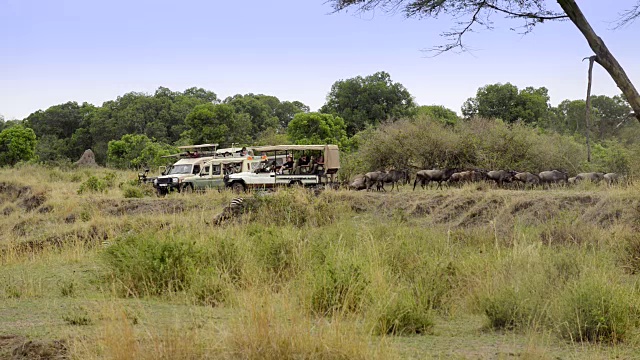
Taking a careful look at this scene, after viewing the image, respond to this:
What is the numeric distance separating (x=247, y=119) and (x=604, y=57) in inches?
2344

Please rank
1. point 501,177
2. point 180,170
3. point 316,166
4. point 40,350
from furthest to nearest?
point 180,170 → point 316,166 → point 501,177 → point 40,350

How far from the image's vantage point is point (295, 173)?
3341cm

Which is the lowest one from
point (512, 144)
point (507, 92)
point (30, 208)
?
point (30, 208)

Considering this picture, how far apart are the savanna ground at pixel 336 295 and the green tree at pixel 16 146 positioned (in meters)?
46.7

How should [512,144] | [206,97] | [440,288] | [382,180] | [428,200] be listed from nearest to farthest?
[440,288]
[428,200]
[382,180]
[512,144]
[206,97]

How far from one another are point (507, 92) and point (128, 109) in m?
41.2

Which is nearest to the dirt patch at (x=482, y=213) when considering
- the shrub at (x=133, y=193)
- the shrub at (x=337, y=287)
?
the shrub at (x=337, y=287)

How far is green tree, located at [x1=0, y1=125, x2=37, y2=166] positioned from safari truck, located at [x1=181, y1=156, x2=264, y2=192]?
Answer: 111 feet

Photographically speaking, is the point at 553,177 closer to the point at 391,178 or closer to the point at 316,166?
the point at 391,178

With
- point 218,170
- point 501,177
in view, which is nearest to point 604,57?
point 501,177

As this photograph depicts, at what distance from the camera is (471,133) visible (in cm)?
3678

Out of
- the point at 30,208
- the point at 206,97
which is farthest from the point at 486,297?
the point at 206,97

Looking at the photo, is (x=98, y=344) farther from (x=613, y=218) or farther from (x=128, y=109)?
(x=128, y=109)

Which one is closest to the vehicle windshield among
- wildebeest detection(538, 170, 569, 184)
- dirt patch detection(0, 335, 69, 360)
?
wildebeest detection(538, 170, 569, 184)
